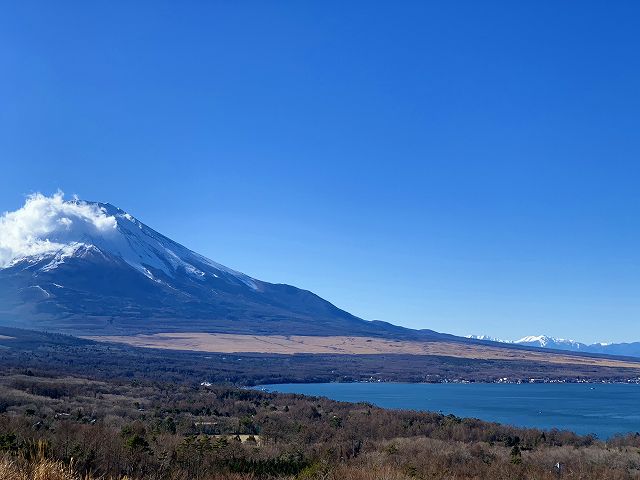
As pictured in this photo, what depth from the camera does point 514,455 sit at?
2891 cm

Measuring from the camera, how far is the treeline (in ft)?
53.9

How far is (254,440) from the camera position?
3253 cm

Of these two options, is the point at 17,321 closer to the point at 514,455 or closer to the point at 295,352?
the point at 295,352

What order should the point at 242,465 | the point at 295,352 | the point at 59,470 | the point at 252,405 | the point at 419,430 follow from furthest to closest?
1. the point at 295,352
2. the point at 252,405
3. the point at 419,430
4. the point at 242,465
5. the point at 59,470

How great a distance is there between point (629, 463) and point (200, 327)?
515 feet

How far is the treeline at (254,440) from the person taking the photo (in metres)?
16.4

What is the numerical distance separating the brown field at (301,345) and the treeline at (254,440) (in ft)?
297

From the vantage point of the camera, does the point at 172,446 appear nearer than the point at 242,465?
No

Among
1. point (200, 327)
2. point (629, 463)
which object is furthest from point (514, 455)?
point (200, 327)

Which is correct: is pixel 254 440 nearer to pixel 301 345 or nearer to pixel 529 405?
pixel 529 405

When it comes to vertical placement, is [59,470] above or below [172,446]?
above

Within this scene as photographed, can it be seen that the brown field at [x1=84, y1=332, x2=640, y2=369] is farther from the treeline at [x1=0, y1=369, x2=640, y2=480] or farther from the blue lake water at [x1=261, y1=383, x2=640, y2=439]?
the treeline at [x1=0, y1=369, x2=640, y2=480]

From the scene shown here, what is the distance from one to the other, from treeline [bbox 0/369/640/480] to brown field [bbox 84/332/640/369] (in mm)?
90642

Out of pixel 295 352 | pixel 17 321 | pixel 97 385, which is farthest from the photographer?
pixel 17 321
